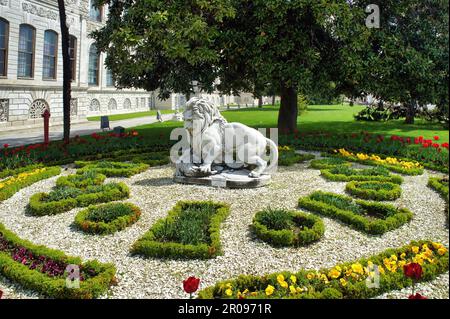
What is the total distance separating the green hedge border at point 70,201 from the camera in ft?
25.0

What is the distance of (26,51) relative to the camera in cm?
2600

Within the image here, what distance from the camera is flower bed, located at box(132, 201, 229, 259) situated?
18.7 feet

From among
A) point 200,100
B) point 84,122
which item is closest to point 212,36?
point 200,100

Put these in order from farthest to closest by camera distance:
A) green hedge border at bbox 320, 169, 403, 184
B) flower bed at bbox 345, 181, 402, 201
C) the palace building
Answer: the palace building < green hedge border at bbox 320, 169, 403, 184 < flower bed at bbox 345, 181, 402, 201

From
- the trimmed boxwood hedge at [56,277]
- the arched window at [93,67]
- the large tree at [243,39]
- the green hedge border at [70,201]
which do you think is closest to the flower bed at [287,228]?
the trimmed boxwood hedge at [56,277]

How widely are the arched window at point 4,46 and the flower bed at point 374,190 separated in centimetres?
2364

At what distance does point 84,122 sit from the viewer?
3150 centimetres

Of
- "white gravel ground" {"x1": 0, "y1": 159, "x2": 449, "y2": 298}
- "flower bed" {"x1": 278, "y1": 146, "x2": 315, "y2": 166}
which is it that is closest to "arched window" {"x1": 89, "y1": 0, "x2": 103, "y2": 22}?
"flower bed" {"x1": 278, "y1": 146, "x2": 315, "y2": 166}

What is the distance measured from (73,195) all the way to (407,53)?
1322 cm

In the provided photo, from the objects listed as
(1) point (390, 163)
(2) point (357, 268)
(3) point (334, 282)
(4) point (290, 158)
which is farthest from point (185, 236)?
(1) point (390, 163)

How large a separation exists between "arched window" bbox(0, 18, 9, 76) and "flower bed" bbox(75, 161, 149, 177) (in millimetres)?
16364

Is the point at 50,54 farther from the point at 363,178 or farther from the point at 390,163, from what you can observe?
the point at 363,178

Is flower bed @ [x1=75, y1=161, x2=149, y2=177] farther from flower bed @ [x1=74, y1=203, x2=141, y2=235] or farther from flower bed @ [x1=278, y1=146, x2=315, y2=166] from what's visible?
flower bed @ [x1=278, y1=146, x2=315, y2=166]

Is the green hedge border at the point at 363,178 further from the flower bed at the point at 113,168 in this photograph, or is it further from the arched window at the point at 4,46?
the arched window at the point at 4,46
